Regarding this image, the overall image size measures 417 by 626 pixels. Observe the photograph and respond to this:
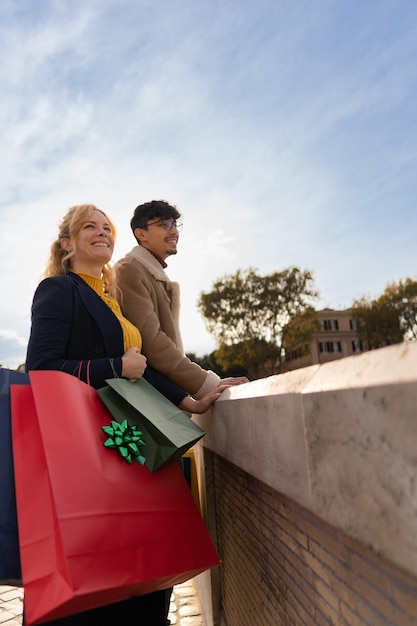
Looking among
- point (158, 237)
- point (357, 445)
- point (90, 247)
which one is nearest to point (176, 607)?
point (158, 237)

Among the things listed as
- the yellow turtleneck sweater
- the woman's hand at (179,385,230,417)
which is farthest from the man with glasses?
the yellow turtleneck sweater

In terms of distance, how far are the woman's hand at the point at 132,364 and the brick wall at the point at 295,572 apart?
29.8 inches

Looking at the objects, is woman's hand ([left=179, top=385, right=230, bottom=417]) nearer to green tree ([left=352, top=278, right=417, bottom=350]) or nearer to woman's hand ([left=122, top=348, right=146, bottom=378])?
woman's hand ([left=122, top=348, right=146, bottom=378])

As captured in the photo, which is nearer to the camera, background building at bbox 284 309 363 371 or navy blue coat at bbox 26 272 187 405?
navy blue coat at bbox 26 272 187 405

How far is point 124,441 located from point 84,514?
0.32 m

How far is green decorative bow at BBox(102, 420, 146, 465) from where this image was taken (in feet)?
5.75

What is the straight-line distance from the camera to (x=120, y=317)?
2576 millimetres

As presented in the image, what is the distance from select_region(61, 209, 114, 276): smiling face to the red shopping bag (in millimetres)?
961

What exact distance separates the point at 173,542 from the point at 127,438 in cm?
38

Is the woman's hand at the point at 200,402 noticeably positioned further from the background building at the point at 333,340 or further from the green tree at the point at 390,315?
the background building at the point at 333,340

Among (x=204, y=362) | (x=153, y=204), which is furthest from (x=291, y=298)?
(x=153, y=204)

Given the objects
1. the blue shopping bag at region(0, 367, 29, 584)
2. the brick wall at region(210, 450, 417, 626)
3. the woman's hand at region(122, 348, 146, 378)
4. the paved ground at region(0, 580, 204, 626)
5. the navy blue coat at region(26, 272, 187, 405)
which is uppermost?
the navy blue coat at region(26, 272, 187, 405)

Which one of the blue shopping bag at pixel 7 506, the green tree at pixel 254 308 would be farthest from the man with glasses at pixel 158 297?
the green tree at pixel 254 308

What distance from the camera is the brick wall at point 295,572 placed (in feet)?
3.88
